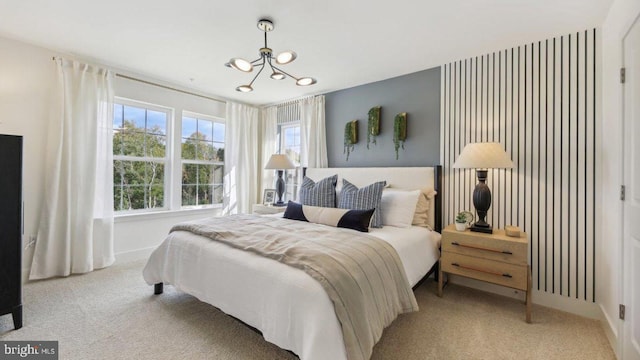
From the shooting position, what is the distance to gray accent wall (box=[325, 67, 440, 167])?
314 cm

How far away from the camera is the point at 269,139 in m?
4.84

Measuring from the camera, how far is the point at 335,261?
155 centimetres

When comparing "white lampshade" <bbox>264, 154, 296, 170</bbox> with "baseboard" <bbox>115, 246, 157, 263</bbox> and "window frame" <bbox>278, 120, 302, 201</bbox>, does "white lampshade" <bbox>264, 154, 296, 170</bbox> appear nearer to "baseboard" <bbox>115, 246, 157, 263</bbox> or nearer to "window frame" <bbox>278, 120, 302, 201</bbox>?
"window frame" <bbox>278, 120, 302, 201</bbox>

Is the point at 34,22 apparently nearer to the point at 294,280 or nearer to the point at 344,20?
the point at 344,20

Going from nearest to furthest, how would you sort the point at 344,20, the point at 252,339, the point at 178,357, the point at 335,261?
the point at 335,261
the point at 178,357
the point at 252,339
the point at 344,20

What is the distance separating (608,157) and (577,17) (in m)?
1.13

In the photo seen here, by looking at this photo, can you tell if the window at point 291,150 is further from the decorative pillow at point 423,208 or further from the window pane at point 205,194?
the decorative pillow at point 423,208

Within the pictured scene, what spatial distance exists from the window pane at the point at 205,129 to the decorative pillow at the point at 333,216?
7.51 feet

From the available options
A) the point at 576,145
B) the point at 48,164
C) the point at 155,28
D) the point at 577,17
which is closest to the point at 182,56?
the point at 155,28

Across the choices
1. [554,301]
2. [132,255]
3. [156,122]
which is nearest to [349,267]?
[554,301]

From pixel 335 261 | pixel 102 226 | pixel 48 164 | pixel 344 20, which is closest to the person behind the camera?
pixel 335 261

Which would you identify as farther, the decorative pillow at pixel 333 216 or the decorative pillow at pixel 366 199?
the decorative pillow at pixel 366 199

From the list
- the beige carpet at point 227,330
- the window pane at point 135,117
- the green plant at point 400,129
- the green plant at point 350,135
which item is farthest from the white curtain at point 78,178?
the green plant at point 400,129

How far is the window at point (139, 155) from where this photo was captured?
3.53 meters
